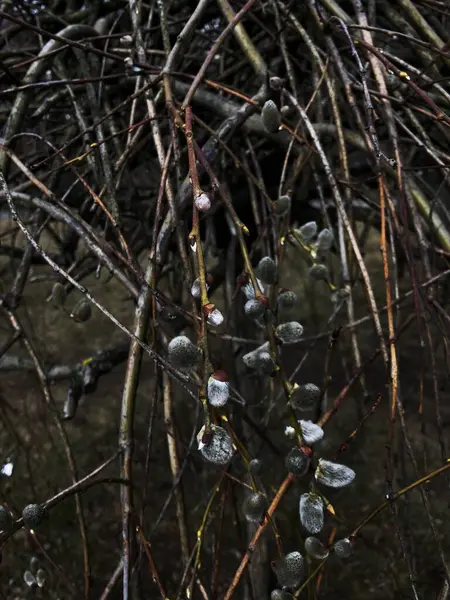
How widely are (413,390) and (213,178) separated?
2580mm

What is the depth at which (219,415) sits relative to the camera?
0.38m

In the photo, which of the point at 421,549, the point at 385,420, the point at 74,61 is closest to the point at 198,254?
the point at 74,61

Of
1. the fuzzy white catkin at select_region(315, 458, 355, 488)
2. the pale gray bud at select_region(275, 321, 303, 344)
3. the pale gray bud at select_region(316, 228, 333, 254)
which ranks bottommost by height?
the fuzzy white catkin at select_region(315, 458, 355, 488)

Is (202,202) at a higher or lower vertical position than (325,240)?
higher

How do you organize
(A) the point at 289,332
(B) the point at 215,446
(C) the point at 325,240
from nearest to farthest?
(B) the point at 215,446 < (A) the point at 289,332 < (C) the point at 325,240

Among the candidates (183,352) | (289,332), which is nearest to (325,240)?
(289,332)

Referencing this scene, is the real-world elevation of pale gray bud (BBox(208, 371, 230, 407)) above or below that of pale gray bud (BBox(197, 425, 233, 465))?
above

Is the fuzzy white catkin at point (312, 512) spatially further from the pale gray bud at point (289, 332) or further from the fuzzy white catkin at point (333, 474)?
the pale gray bud at point (289, 332)

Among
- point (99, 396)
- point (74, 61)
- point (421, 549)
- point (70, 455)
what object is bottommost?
point (99, 396)

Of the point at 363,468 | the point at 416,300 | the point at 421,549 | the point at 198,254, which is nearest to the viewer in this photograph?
the point at 198,254

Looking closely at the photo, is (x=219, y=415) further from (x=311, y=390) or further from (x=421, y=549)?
(x=421, y=549)

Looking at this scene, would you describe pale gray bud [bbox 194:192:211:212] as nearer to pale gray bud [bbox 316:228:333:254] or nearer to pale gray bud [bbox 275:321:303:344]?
pale gray bud [bbox 275:321:303:344]

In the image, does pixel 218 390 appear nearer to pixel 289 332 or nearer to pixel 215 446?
pixel 215 446

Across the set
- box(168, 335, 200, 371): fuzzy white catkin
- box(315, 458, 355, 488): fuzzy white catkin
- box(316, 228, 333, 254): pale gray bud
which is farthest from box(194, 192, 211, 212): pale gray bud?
box(316, 228, 333, 254): pale gray bud
